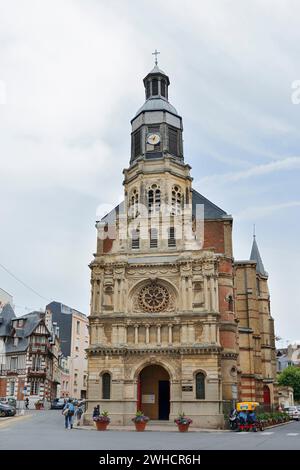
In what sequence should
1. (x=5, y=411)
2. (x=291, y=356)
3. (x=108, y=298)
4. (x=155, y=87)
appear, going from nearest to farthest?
(x=108, y=298), (x=5, y=411), (x=155, y=87), (x=291, y=356)

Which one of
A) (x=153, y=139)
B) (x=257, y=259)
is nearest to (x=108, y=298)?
(x=153, y=139)

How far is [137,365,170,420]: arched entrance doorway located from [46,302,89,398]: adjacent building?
45115 mm

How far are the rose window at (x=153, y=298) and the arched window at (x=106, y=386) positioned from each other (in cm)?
596

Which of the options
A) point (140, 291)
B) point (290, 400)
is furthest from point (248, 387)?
point (290, 400)

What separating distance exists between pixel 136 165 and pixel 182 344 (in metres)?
17.7

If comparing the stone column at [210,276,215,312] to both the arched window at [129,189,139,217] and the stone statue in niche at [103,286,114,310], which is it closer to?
the stone statue in niche at [103,286,114,310]

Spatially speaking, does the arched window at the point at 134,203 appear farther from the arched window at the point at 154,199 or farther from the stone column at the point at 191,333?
the stone column at the point at 191,333

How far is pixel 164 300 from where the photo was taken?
42.3 metres

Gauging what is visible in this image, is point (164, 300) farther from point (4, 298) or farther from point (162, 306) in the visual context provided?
point (4, 298)

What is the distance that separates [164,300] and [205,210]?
10.4 meters

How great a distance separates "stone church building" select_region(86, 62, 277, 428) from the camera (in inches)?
1563

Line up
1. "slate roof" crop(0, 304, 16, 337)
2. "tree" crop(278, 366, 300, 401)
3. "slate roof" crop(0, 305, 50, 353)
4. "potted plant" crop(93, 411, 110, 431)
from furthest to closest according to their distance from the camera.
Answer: "tree" crop(278, 366, 300, 401)
"slate roof" crop(0, 304, 16, 337)
"slate roof" crop(0, 305, 50, 353)
"potted plant" crop(93, 411, 110, 431)

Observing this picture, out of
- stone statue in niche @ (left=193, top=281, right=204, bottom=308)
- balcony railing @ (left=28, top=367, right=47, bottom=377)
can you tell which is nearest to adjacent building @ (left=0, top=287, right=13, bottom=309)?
balcony railing @ (left=28, top=367, right=47, bottom=377)

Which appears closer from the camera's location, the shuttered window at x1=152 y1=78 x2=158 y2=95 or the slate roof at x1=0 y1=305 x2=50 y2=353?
the shuttered window at x1=152 y1=78 x2=158 y2=95
